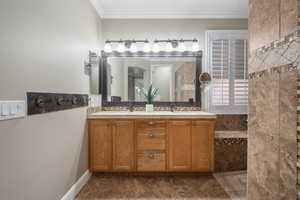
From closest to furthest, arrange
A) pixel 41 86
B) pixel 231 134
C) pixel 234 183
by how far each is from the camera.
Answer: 1. pixel 41 86
2. pixel 234 183
3. pixel 231 134

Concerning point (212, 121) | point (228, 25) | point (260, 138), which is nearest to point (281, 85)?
point (260, 138)

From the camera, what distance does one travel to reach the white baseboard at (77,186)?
78.7 inches

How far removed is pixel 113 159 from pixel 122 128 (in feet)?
1.44

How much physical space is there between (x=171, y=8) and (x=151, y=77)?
1.15m

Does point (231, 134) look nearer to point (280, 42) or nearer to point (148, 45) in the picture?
point (148, 45)

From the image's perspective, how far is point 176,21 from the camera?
3252mm

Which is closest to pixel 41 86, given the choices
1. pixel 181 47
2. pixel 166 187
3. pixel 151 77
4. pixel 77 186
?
pixel 77 186

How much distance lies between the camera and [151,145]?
2.61m

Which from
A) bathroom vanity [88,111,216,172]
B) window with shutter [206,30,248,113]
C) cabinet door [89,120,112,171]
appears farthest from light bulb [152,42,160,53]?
cabinet door [89,120,112,171]

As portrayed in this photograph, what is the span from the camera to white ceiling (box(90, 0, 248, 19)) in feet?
9.59

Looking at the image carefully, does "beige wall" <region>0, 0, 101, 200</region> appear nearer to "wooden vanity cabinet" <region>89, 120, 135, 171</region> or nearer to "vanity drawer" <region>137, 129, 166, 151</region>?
"wooden vanity cabinet" <region>89, 120, 135, 171</region>

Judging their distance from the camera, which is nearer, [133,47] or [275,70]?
[275,70]

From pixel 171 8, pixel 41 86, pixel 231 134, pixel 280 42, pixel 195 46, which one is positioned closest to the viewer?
pixel 280 42

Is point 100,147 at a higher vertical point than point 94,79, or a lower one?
lower
